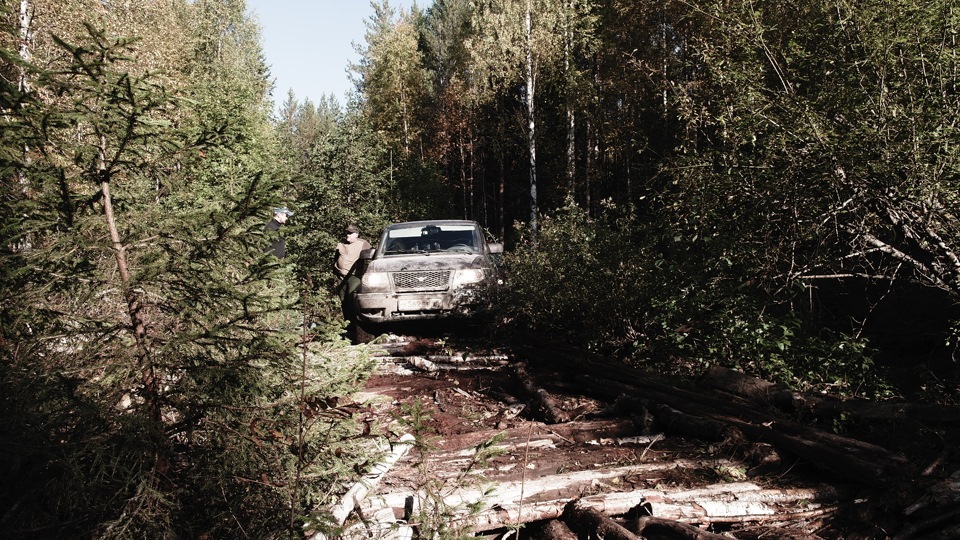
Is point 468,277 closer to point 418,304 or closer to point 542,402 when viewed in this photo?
point 418,304

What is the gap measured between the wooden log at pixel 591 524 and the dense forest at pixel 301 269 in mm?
1263

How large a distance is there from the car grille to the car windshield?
0.80 metres

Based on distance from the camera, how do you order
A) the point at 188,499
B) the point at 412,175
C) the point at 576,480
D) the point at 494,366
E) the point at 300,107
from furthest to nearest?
the point at 300,107 → the point at 412,175 → the point at 494,366 → the point at 576,480 → the point at 188,499

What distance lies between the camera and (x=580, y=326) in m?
9.48

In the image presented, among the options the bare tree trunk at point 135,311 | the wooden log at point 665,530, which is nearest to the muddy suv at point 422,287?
the wooden log at point 665,530

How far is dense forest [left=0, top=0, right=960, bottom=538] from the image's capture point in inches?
107

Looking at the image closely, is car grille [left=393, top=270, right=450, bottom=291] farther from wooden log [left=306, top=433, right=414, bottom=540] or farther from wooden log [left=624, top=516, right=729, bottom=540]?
wooden log [left=624, top=516, right=729, bottom=540]

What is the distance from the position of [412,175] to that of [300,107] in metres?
63.5

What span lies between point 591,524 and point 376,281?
712cm

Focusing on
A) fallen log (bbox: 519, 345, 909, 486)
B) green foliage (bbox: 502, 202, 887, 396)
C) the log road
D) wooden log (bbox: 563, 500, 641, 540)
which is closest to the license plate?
green foliage (bbox: 502, 202, 887, 396)

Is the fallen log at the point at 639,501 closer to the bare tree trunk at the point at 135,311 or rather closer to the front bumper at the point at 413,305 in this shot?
the bare tree trunk at the point at 135,311

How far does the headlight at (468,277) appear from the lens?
10203mm

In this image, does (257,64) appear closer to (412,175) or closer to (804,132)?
(412,175)

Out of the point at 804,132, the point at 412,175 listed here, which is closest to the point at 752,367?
the point at 804,132
